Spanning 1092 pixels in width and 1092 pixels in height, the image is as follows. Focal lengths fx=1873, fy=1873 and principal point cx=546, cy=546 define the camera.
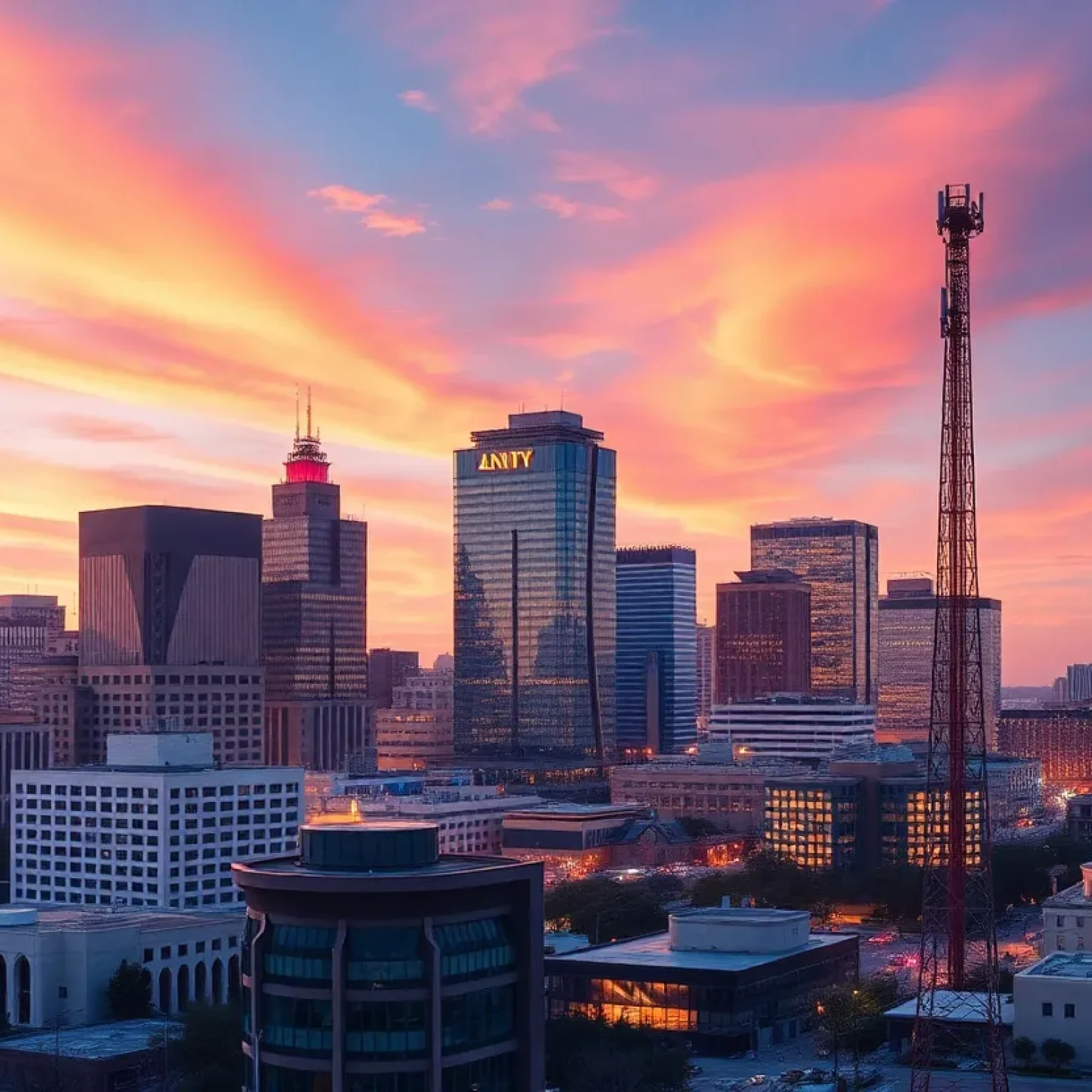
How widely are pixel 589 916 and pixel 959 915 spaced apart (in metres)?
49.8

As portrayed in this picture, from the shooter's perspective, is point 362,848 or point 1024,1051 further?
point 1024,1051

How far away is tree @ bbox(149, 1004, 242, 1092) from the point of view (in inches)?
4023

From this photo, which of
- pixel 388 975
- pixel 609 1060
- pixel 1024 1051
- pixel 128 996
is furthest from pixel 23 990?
pixel 388 975

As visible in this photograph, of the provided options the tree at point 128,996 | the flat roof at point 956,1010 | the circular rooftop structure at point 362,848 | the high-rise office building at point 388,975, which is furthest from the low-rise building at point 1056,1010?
the tree at point 128,996

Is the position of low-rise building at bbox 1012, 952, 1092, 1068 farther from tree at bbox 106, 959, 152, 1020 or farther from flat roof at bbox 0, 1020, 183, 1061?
tree at bbox 106, 959, 152, 1020

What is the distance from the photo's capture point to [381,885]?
6769cm

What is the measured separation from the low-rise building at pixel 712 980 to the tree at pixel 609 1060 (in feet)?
34.7

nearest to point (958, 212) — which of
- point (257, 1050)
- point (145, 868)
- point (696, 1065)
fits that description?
point (696, 1065)

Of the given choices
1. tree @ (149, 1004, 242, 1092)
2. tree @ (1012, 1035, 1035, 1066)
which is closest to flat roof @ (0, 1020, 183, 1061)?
tree @ (149, 1004, 242, 1092)

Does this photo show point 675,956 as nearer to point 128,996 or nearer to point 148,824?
point 128,996

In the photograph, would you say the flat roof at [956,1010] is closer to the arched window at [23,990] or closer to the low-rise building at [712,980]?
the low-rise building at [712,980]

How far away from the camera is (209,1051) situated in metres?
106

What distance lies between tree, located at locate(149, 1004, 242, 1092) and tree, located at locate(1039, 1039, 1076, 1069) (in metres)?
47.8

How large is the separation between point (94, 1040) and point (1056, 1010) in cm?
5971
